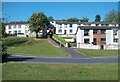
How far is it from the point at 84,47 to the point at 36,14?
3541 centimetres

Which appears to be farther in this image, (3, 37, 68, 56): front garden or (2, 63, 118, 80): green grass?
(3, 37, 68, 56): front garden

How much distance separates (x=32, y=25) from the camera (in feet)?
306

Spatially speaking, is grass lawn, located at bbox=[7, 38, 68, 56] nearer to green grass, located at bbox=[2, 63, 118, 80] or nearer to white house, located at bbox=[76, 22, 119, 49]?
white house, located at bbox=[76, 22, 119, 49]

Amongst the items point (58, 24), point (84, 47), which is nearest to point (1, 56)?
point (84, 47)

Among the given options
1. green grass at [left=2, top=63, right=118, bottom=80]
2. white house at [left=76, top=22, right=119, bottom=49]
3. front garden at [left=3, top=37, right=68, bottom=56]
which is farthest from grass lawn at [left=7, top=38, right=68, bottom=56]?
green grass at [left=2, top=63, right=118, bottom=80]

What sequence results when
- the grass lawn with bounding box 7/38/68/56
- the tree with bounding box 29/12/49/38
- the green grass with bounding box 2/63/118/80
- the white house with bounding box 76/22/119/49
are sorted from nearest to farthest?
the green grass with bounding box 2/63/118/80, the grass lawn with bounding box 7/38/68/56, the white house with bounding box 76/22/119/49, the tree with bounding box 29/12/49/38

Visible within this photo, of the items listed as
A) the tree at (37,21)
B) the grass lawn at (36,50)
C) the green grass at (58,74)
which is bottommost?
Answer: the grass lawn at (36,50)

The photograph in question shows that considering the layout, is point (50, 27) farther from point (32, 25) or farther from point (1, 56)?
point (1, 56)

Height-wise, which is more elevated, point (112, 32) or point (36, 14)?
point (36, 14)

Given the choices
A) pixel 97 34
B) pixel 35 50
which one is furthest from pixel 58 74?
pixel 97 34

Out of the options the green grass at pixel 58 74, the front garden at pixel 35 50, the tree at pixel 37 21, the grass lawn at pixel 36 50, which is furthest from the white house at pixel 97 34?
the green grass at pixel 58 74

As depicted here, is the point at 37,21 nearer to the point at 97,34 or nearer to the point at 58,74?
the point at 97,34

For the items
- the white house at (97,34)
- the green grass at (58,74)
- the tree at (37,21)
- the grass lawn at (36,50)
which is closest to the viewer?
the green grass at (58,74)

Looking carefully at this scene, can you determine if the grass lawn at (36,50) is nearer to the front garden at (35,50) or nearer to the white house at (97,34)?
the front garden at (35,50)
